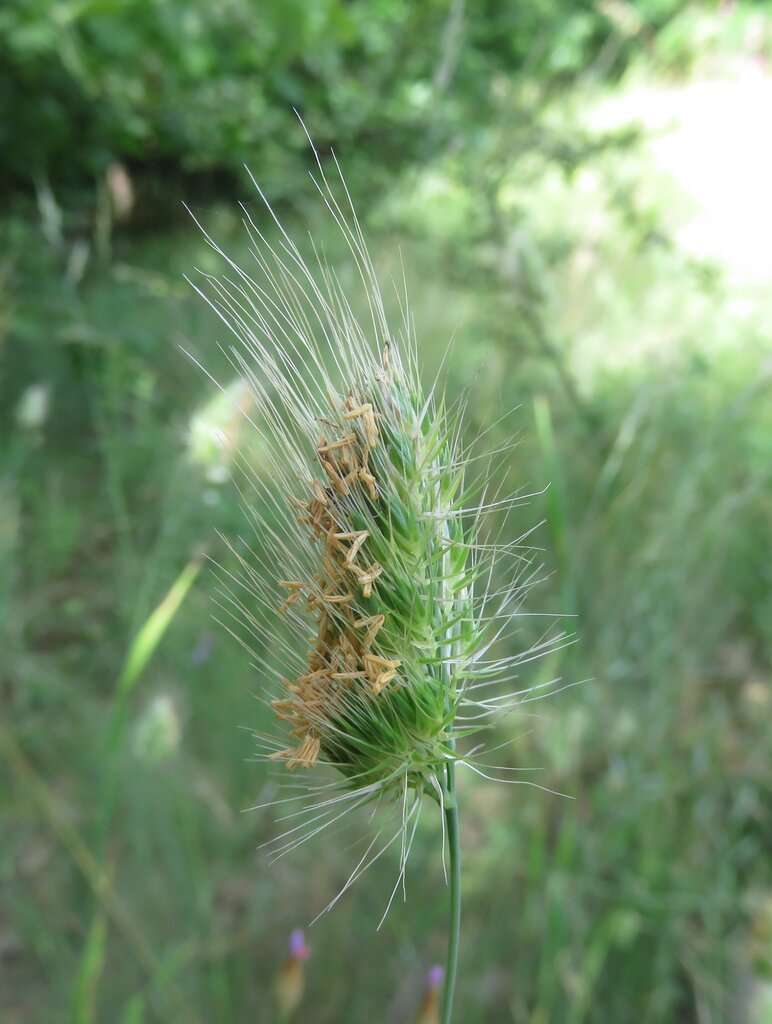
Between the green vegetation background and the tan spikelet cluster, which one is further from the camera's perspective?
the green vegetation background

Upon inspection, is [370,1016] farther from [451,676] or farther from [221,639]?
[451,676]

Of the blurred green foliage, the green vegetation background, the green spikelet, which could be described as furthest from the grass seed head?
the blurred green foliage

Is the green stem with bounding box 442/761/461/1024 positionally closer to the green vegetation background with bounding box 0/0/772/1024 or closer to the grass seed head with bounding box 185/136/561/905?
the grass seed head with bounding box 185/136/561/905

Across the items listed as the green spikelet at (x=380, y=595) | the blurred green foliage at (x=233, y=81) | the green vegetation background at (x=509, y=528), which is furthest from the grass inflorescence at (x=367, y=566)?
the blurred green foliage at (x=233, y=81)

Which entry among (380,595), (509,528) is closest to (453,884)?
(380,595)

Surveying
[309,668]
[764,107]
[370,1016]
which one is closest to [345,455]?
[309,668]

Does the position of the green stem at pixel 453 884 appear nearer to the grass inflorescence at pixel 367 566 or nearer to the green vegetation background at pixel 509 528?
the grass inflorescence at pixel 367 566
